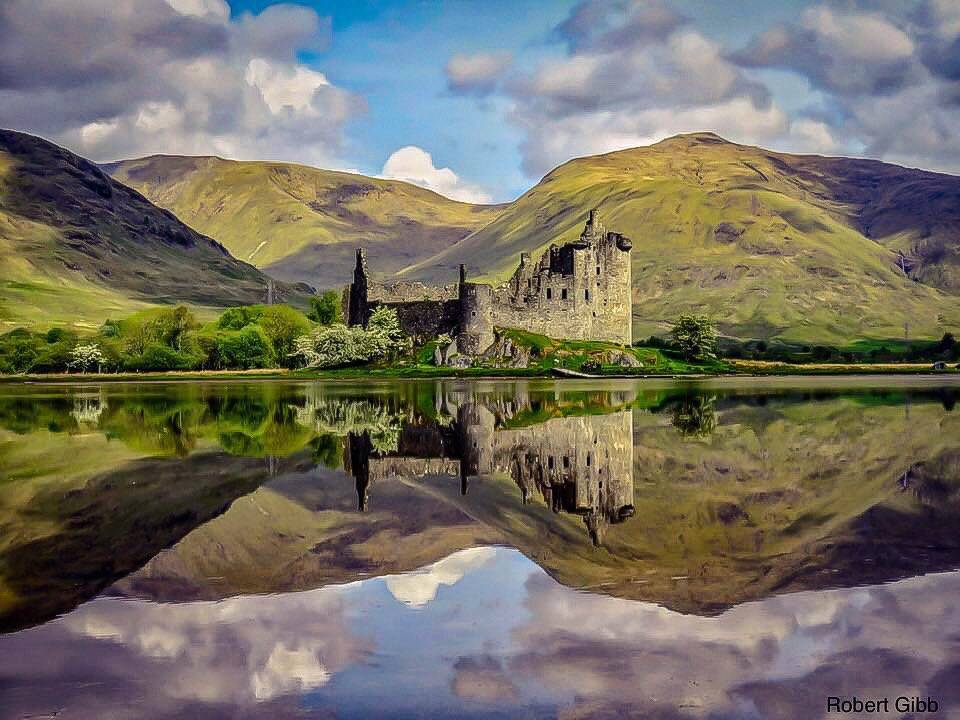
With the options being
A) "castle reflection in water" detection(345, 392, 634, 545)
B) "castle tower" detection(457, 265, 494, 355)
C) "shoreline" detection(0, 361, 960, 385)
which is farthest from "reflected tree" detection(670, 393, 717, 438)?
"castle tower" detection(457, 265, 494, 355)

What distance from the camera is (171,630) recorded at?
951 cm

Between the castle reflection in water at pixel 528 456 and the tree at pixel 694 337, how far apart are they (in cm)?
5223

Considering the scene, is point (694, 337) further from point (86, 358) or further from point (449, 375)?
point (86, 358)

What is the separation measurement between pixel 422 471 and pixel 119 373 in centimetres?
8544

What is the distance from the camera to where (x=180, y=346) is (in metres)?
99.9

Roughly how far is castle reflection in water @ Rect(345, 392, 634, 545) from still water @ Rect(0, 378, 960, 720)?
13cm

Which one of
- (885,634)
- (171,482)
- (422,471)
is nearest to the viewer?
(885,634)

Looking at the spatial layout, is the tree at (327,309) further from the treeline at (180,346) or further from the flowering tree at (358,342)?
the flowering tree at (358,342)

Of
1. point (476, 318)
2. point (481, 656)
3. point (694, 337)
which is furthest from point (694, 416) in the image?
point (694, 337)

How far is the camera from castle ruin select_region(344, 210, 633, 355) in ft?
271

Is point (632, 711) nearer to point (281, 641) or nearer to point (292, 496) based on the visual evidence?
point (281, 641)

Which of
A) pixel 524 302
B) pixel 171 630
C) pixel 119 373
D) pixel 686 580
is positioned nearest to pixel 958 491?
pixel 686 580

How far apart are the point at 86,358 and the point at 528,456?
87.3 meters

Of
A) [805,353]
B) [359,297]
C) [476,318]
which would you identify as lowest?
[805,353]
